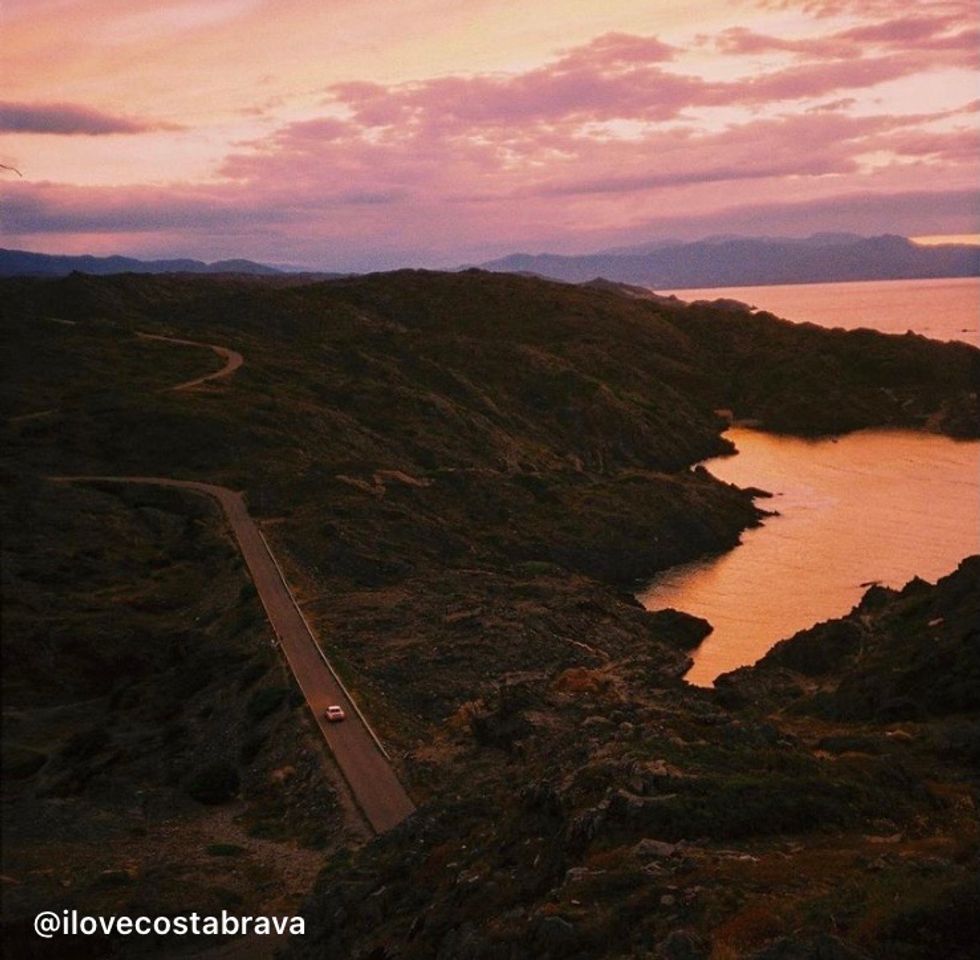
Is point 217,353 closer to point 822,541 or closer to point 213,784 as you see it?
point 822,541

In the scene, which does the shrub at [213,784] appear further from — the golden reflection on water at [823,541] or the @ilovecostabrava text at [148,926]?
the golden reflection on water at [823,541]

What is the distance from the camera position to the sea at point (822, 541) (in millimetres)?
81312

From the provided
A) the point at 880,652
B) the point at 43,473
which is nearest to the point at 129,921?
the point at 880,652

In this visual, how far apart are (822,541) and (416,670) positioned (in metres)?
57.5

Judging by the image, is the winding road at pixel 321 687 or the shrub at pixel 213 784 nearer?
the winding road at pixel 321 687

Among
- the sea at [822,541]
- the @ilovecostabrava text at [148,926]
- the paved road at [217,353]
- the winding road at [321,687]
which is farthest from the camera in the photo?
the paved road at [217,353]

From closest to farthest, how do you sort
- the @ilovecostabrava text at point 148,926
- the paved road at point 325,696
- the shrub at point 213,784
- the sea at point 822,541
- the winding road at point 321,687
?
the @ilovecostabrava text at point 148,926 → the paved road at point 325,696 → the winding road at point 321,687 → the shrub at point 213,784 → the sea at point 822,541

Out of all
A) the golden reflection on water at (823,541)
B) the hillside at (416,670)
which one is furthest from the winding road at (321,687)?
the golden reflection on water at (823,541)

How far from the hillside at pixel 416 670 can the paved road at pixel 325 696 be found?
2.99 ft

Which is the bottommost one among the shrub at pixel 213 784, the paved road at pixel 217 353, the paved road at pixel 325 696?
the shrub at pixel 213 784

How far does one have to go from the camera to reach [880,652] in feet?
181

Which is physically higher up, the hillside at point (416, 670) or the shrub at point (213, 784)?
the hillside at point (416, 670)

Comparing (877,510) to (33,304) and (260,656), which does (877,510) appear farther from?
(33,304)

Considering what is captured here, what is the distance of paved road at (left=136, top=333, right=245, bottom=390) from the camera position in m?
121
